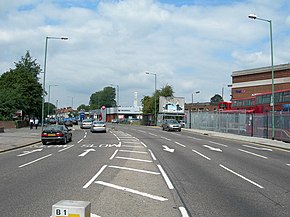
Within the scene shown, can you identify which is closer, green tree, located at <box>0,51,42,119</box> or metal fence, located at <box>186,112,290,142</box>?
metal fence, located at <box>186,112,290,142</box>

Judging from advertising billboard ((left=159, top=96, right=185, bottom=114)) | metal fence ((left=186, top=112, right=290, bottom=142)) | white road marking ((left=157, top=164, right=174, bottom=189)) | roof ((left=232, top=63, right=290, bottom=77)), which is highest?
roof ((left=232, top=63, right=290, bottom=77))

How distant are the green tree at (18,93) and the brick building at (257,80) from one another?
160 feet

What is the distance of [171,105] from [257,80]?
27017mm

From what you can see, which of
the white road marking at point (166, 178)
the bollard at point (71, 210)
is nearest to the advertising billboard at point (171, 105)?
the white road marking at point (166, 178)

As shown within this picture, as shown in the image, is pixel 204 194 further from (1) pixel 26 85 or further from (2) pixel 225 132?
(1) pixel 26 85

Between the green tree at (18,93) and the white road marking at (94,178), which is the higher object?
the green tree at (18,93)

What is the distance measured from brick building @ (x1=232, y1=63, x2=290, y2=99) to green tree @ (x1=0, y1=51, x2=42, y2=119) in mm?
48905

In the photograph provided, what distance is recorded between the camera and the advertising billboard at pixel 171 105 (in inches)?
2960

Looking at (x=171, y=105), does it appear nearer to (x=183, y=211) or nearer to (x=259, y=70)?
(x=259, y=70)

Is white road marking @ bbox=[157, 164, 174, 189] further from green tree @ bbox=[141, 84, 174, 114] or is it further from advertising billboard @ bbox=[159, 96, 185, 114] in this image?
green tree @ bbox=[141, 84, 174, 114]

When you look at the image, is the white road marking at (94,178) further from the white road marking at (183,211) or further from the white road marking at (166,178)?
the white road marking at (183,211)

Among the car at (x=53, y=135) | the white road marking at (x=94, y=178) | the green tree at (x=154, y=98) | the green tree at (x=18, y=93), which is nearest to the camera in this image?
the white road marking at (x=94, y=178)

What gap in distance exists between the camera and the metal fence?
30.0 m

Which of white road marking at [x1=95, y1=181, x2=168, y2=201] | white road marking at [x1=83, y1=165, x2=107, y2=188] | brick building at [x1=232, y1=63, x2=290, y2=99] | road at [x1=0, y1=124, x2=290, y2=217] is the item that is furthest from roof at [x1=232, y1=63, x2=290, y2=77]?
white road marking at [x1=95, y1=181, x2=168, y2=201]
